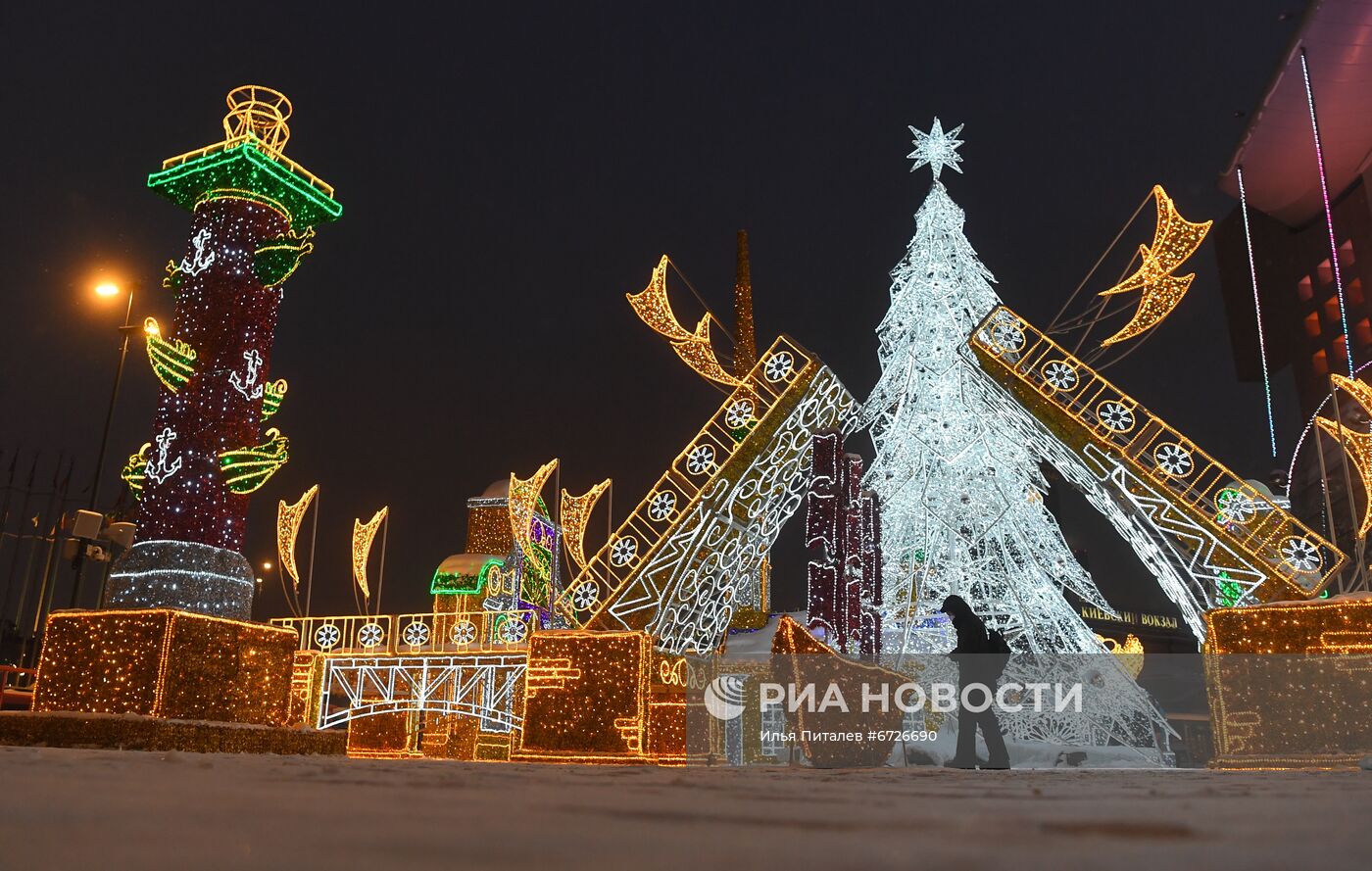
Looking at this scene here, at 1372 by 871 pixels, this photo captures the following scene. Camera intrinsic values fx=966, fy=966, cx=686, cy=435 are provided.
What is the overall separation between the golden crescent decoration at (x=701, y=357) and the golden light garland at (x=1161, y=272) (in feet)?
17.1

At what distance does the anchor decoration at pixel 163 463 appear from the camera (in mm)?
11117

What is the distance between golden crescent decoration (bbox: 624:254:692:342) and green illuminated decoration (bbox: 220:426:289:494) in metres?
5.41

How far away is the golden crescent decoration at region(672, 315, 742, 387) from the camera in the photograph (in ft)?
46.7

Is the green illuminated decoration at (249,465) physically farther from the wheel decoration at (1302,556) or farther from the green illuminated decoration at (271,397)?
the wheel decoration at (1302,556)

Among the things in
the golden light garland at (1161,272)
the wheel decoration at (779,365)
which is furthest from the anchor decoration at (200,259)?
the golden light garland at (1161,272)

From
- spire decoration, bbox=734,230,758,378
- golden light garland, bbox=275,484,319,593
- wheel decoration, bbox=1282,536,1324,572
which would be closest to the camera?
wheel decoration, bbox=1282,536,1324,572

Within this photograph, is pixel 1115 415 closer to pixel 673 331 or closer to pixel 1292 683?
pixel 1292 683

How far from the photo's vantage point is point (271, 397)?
1285 centimetres

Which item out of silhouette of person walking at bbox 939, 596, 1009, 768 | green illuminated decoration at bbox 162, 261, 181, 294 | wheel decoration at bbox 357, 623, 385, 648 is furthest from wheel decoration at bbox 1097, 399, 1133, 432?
wheel decoration at bbox 357, 623, 385, 648

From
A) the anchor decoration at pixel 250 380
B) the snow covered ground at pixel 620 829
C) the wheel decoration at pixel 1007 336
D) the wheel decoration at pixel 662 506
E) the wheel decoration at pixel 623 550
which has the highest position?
the wheel decoration at pixel 1007 336

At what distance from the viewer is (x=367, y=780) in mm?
3457

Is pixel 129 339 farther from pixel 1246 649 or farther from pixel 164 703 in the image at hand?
pixel 1246 649

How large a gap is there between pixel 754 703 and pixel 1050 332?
21.1ft

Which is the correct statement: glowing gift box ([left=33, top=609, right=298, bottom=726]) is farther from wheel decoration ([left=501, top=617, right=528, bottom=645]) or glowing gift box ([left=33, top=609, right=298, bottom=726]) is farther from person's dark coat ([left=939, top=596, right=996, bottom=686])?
person's dark coat ([left=939, top=596, right=996, bottom=686])
